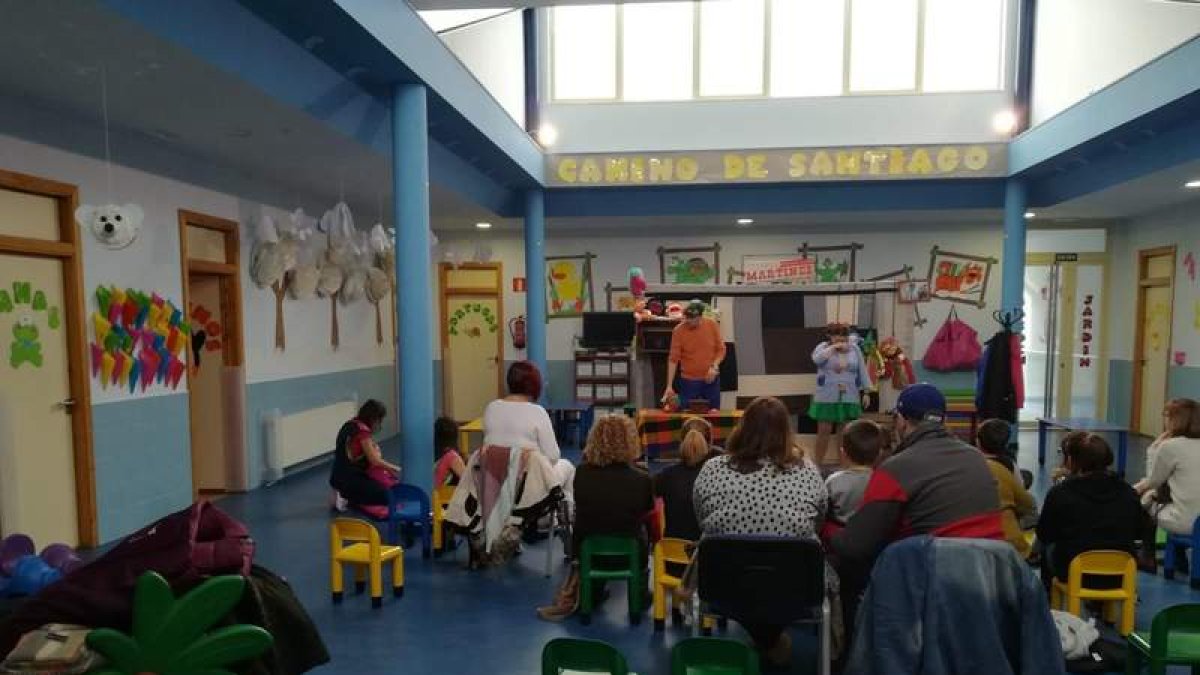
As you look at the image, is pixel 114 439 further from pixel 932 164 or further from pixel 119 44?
pixel 932 164

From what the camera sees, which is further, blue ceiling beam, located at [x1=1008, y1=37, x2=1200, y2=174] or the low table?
the low table

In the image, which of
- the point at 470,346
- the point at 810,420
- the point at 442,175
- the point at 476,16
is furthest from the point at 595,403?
the point at 476,16

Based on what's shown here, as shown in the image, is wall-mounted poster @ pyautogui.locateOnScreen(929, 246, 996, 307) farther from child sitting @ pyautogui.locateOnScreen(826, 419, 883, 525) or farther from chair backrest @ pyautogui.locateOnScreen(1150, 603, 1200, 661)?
chair backrest @ pyautogui.locateOnScreen(1150, 603, 1200, 661)

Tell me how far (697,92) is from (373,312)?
4.53 metres

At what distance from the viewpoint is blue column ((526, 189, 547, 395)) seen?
778 centimetres

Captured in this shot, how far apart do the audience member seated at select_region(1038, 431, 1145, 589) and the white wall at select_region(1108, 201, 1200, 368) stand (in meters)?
5.47

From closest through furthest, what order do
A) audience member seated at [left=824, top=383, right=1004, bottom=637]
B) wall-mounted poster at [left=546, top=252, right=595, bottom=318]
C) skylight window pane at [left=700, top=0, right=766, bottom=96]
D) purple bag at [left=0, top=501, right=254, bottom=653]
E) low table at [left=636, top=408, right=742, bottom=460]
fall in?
purple bag at [left=0, top=501, right=254, bottom=653] < audience member seated at [left=824, top=383, right=1004, bottom=637] < low table at [left=636, top=408, right=742, bottom=460] < skylight window pane at [left=700, top=0, right=766, bottom=96] < wall-mounted poster at [left=546, top=252, right=595, bottom=318]

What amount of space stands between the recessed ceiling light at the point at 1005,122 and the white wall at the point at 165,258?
718cm

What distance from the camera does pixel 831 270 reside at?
9305 millimetres

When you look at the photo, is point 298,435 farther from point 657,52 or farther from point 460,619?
point 657,52

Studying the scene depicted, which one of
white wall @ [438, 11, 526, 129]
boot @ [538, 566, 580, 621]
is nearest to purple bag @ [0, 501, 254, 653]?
boot @ [538, 566, 580, 621]

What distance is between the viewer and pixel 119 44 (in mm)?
3014

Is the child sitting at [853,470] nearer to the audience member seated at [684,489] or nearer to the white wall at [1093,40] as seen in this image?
the audience member seated at [684,489]

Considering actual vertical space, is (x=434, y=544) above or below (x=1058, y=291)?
below
